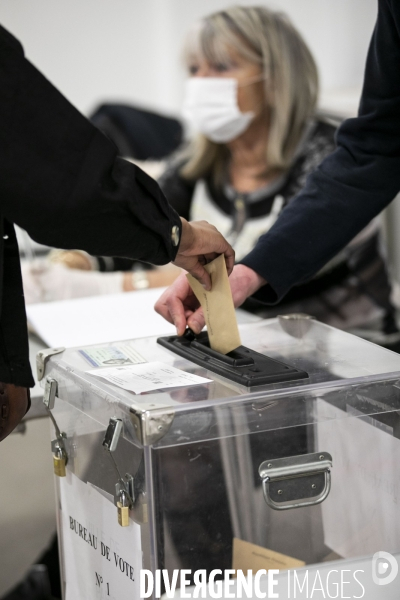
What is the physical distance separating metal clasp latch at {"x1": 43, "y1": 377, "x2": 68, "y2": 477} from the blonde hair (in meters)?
1.27

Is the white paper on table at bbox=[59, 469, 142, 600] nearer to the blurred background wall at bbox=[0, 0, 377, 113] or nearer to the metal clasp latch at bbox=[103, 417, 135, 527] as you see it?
the metal clasp latch at bbox=[103, 417, 135, 527]

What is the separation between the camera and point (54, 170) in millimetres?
672

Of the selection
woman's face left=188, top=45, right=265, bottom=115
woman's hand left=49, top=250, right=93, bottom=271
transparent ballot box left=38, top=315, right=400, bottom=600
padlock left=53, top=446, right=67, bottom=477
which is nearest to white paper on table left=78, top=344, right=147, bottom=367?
transparent ballot box left=38, top=315, right=400, bottom=600

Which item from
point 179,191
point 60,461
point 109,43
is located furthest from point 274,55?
point 109,43

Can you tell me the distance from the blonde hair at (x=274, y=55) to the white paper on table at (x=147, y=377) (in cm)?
128

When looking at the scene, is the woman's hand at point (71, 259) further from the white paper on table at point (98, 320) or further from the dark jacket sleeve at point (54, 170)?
the dark jacket sleeve at point (54, 170)

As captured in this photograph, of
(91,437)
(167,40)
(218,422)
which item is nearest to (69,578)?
(91,437)

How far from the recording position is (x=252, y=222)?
6.71 feet

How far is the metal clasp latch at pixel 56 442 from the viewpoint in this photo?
93cm

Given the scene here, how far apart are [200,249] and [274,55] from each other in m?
1.40

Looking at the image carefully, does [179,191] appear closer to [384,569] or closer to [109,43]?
[384,569]

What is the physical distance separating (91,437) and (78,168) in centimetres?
34

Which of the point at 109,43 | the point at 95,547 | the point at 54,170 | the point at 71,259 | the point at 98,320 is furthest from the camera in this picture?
the point at 109,43

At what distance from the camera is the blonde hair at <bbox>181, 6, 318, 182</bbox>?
2080 mm
